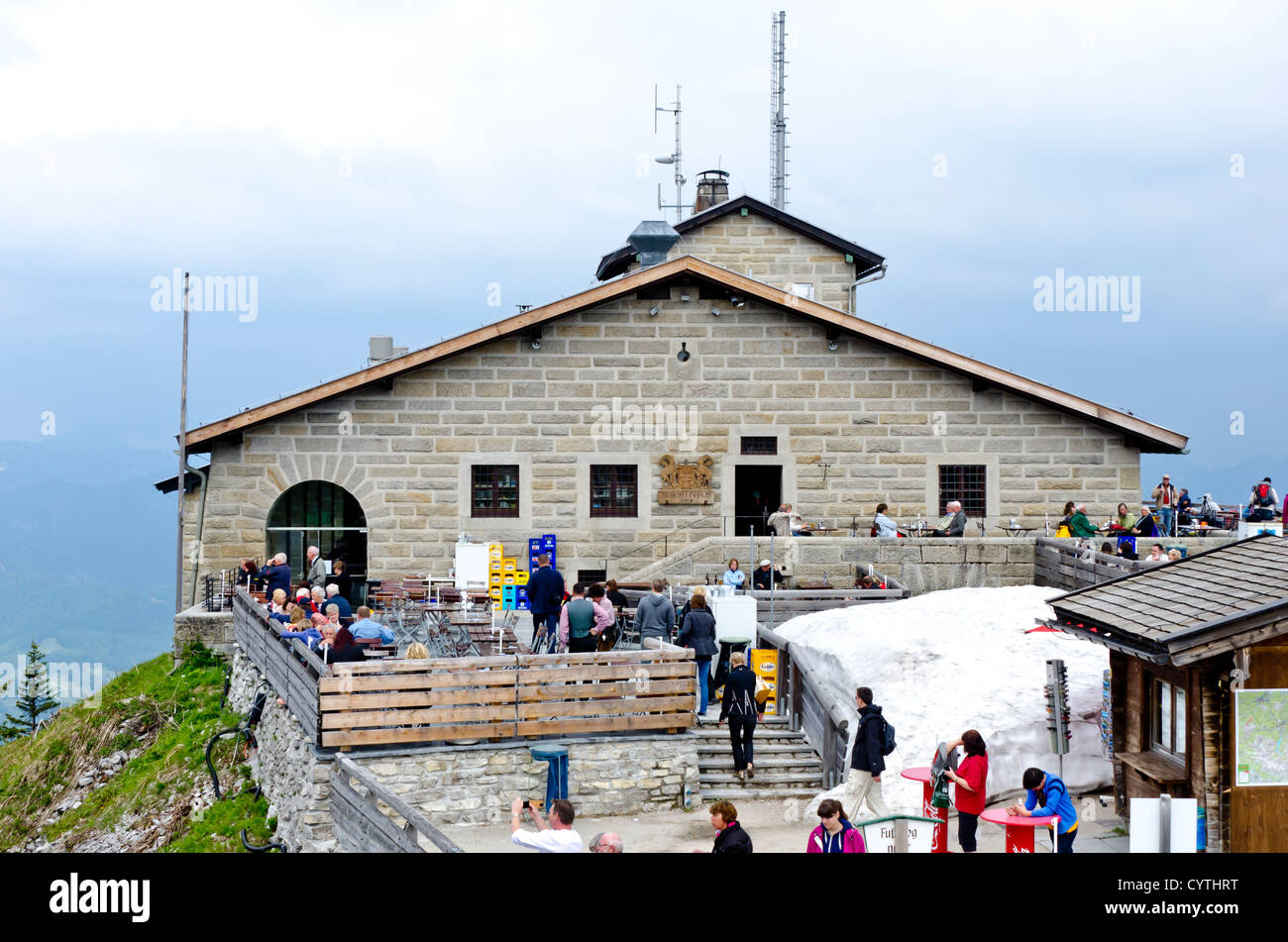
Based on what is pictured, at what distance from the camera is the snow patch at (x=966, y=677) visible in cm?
1563

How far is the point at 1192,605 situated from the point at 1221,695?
910 mm

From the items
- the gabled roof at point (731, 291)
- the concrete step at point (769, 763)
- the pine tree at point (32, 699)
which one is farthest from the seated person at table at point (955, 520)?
the pine tree at point (32, 699)

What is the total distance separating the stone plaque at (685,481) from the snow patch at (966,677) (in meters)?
6.88

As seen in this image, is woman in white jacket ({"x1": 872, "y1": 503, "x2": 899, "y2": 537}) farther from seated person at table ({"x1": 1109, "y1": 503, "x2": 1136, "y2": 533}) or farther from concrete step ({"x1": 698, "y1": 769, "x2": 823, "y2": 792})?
concrete step ({"x1": 698, "y1": 769, "x2": 823, "y2": 792})

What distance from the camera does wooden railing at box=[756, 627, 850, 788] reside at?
16.2 metres

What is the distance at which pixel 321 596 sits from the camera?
21.9 meters

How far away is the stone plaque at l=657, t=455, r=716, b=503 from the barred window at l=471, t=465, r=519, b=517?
2.64m

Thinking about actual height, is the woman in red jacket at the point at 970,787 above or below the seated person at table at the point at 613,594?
below

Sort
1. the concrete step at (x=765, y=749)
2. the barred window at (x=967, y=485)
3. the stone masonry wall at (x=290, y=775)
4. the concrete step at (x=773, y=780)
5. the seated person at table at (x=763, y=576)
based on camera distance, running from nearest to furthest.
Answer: the stone masonry wall at (x=290, y=775)
the concrete step at (x=773, y=780)
the concrete step at (x=765, y=749)
the seated person at table at (x=763, y=576)
the barred window at (x=967, y=485)

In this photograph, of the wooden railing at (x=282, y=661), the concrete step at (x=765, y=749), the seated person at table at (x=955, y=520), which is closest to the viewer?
the wooden railing at (x=282, y=661)

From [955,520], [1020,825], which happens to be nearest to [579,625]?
[1020,825]

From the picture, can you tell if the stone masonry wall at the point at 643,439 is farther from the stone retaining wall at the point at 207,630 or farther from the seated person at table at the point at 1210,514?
the seated person at table at the point at 1210,514
